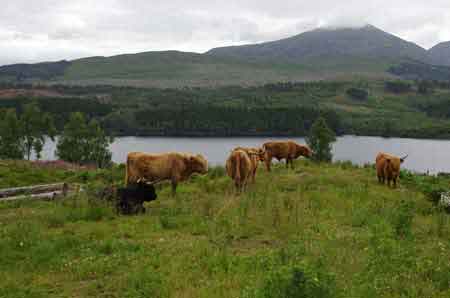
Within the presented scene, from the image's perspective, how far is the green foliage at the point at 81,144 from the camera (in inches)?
2440

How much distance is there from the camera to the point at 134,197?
13.1 metres

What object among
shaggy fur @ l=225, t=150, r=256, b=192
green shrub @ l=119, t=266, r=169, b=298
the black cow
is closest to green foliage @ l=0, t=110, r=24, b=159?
shaggy fur @ l=225, t=150, r=256, b=192

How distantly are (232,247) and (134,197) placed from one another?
460 centimetres

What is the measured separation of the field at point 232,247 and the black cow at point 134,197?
1.22 ft

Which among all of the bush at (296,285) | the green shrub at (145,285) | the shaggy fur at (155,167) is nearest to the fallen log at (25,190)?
the shaggy fur at (155,167)

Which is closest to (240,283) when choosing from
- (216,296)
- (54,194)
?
(216,296)

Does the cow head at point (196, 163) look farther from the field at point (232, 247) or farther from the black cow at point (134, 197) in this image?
the black cow at point (134, 197)

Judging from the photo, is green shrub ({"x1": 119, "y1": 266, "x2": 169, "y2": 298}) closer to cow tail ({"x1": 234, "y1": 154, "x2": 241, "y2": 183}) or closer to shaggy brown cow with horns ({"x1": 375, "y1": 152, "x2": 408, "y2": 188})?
cow tail ({"x1": 234, "y1": 154, "x2": 241, "y2": 183})

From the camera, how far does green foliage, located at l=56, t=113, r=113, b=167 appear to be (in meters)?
62.0

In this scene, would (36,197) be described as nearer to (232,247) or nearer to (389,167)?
(232,247)

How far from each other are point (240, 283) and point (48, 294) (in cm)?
291

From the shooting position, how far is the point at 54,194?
15.7 metres

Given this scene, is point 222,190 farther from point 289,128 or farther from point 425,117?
point 425,117

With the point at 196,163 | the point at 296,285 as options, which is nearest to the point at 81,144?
the point at 196,163
